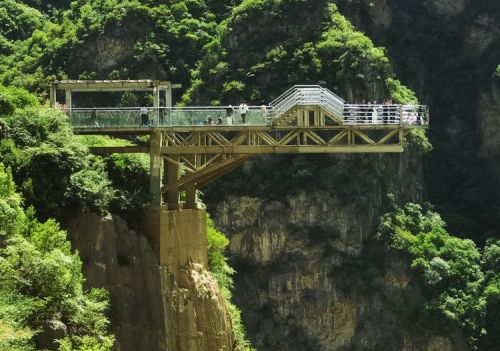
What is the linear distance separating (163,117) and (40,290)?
9.68m

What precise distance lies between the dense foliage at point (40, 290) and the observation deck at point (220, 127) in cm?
680

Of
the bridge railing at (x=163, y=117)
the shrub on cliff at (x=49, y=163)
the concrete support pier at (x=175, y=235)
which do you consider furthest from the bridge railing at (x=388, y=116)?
the shrub on cliff at (x=49, y=163)

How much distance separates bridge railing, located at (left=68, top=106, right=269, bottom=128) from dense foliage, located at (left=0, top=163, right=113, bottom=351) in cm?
690

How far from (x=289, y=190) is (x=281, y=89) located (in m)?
7.86

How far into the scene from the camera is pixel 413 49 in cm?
10150

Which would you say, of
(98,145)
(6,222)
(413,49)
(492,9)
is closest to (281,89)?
(413,49)

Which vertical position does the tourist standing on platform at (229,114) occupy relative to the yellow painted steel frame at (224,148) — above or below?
above

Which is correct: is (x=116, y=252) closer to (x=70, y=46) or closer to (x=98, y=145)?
(x=98, y=145)

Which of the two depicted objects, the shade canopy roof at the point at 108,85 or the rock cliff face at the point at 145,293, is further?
the shade canopy roof at the point at 108,85

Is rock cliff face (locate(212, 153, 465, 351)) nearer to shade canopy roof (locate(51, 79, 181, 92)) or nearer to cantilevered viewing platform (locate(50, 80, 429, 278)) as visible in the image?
cantilevered viewing platform (locate(50, 80, 429, 278))

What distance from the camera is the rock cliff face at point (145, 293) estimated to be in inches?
1030

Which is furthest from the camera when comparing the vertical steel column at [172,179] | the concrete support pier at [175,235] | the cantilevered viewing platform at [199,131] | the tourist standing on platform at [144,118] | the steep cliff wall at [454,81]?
the steep cliff wall at [454,81]

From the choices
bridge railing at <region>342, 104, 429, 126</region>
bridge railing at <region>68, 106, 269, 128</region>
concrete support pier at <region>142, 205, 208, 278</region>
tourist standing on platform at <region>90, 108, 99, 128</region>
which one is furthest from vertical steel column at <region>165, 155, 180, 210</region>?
bridge railing at <region>342, 104, 429, 126</region>

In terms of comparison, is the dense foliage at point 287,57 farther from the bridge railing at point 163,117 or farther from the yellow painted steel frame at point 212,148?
the bridge railing at point 163,117
